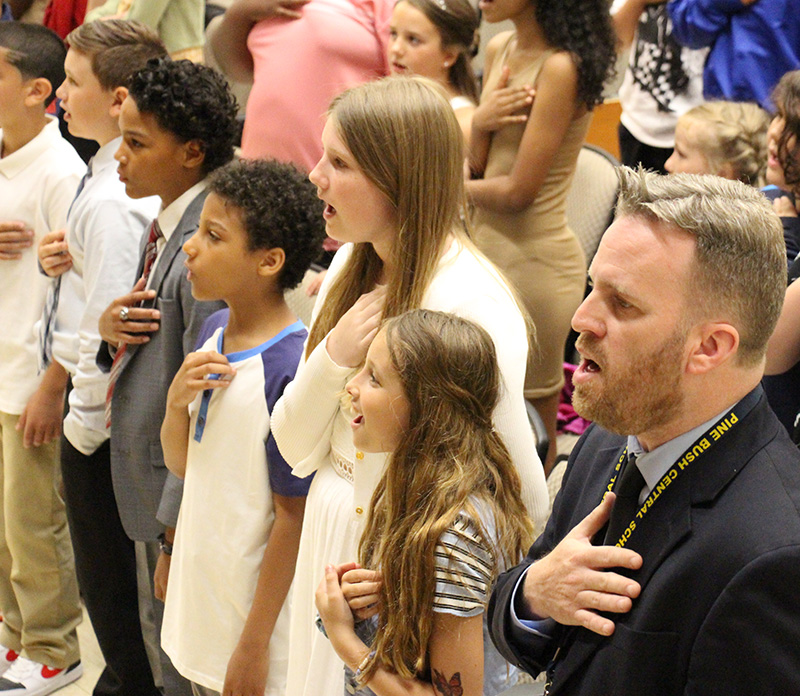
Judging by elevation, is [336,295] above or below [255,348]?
above

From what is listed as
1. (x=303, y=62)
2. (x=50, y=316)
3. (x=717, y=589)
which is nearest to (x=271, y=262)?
(x=50, y=316)

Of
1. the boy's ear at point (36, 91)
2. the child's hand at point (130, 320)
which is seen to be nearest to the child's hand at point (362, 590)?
the child's hand at point (130, 320)

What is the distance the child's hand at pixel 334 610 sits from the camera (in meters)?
1.52

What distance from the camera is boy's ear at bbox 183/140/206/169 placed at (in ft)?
7.96

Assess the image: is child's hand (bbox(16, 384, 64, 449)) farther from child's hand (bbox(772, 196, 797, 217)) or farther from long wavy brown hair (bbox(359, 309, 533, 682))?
child's hand (bbox(772, 196, 797, 217))

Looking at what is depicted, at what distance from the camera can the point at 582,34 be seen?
2668mm

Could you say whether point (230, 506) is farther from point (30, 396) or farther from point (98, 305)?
point (30, 396)

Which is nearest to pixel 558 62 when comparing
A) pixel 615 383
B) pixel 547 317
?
pixel 547 317

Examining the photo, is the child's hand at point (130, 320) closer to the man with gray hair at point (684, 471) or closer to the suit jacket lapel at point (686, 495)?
the man with gray hair at point (684, 471)

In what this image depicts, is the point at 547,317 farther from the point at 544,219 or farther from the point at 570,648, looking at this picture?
the point at 570,648

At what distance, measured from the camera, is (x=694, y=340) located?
1.13 m

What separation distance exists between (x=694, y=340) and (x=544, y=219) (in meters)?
1.76

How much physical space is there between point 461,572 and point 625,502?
332mm

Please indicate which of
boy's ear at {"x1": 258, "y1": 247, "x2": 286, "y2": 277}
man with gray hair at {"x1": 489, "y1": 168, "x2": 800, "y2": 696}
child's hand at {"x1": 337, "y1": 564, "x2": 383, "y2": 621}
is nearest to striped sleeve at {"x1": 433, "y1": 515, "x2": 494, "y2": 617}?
child's hand at {"x1": 337, "y1": 564, "x2": 383, "y2": 621}
